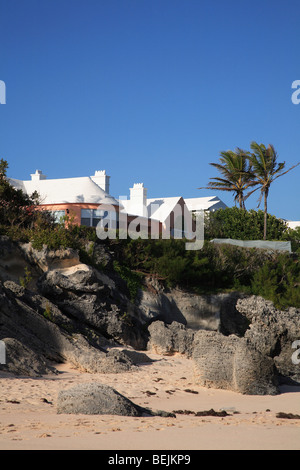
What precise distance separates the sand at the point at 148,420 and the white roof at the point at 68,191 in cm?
2054

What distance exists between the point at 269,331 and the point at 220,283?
8.54 metres

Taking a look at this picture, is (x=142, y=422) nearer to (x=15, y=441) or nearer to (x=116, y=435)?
(x=116, y=435)


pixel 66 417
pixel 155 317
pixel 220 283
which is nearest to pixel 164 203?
pixel 220 283

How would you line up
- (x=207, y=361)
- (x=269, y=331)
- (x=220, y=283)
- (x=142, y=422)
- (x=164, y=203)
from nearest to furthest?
(x=142, y=422) < (x=207, y=361) < (x=269, y=331) < (x=220, y=283) < (x=164, y=203)

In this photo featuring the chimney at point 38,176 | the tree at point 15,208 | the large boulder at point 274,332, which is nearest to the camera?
the large boulder at point 274,332

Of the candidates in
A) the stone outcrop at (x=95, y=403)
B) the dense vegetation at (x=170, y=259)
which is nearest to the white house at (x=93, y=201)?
the dense vegetation at (x=170, y=259)

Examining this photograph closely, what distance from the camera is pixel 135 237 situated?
77.2 feet

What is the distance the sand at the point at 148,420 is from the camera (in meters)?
5.91

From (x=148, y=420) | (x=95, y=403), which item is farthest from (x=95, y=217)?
(x=148, y=420)

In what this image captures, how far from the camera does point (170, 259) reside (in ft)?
76.8

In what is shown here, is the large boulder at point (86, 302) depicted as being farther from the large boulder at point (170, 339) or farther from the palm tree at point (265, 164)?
the palm tree at point (265, 164)

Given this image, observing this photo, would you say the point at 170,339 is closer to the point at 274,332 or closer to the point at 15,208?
the point at 274,332

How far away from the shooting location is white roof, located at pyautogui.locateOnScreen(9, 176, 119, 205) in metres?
33.5

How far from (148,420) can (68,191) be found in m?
27.5
